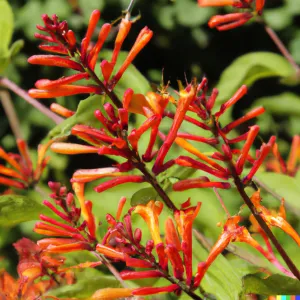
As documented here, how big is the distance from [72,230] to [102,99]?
0.23 m

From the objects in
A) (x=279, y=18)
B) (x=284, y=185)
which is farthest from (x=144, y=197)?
(x=279, y=18)

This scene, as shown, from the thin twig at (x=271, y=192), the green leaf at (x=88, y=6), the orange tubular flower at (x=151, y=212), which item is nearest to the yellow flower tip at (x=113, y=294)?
the orange tubular flower at (x=151, y=212)

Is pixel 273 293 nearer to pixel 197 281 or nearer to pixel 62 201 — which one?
pixel 197 281

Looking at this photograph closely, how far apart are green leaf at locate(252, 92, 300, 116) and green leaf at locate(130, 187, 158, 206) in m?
1.64

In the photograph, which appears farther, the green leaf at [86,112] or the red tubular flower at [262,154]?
the green leaf at [86,112]

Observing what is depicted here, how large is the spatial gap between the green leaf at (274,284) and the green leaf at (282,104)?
1.76 metres

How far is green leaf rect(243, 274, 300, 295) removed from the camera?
2.76 feet

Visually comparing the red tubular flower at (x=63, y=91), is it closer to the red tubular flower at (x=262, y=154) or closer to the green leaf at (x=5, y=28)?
the red tubular flower at (x=262, y=154)

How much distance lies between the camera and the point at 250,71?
1.57 m

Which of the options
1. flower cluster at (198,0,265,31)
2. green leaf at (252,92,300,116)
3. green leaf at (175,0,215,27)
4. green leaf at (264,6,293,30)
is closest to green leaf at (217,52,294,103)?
flower cluster at (198,0,265,31)

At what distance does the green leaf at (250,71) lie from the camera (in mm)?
1551

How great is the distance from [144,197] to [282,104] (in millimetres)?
1760

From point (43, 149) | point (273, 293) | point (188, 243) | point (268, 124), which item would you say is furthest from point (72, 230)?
point (268, 124)

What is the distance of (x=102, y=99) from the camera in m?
1.01
